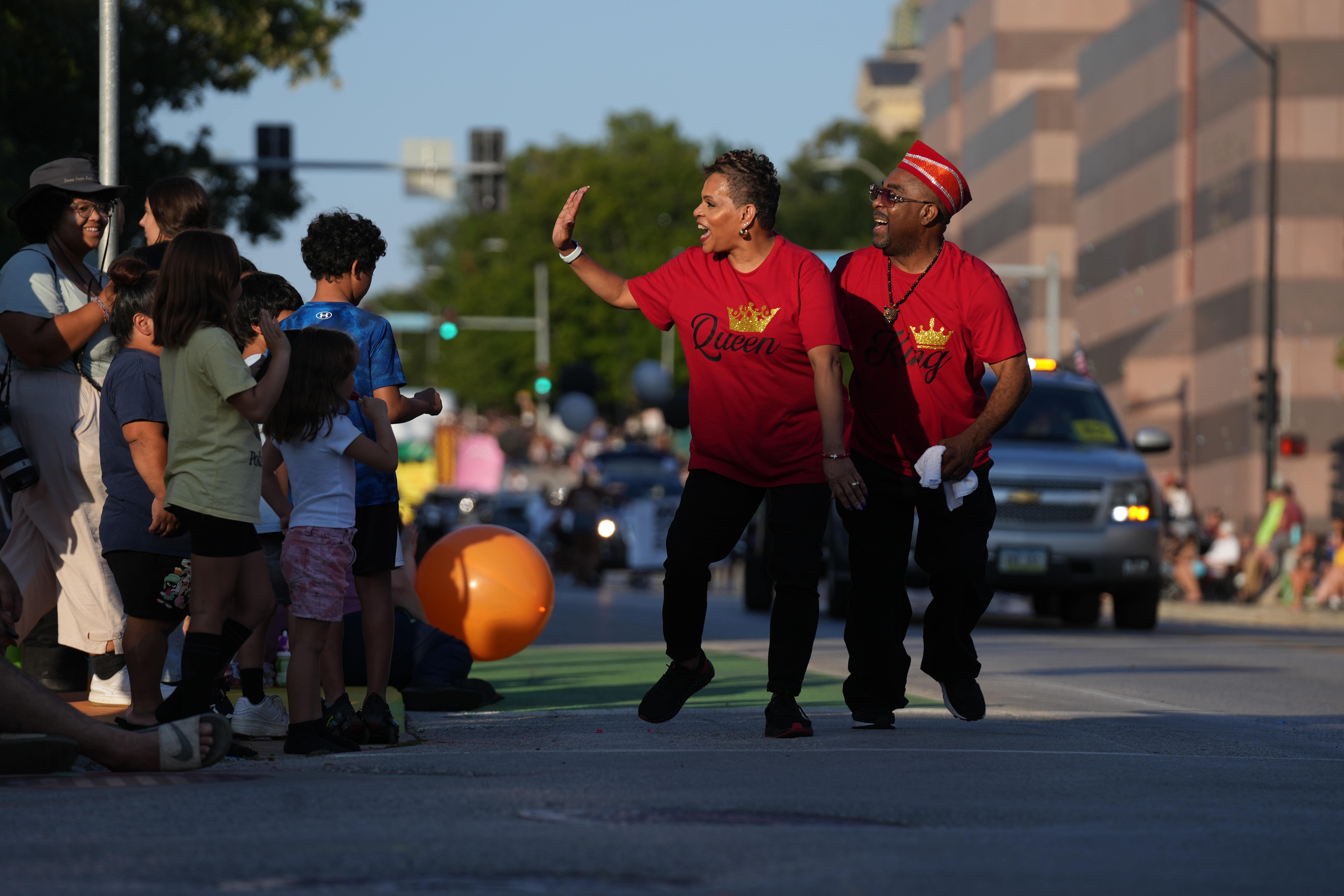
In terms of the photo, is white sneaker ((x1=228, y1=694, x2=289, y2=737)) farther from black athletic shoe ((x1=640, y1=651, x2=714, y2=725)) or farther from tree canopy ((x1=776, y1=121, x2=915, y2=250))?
tree canopy ((x1=776, y1=121, x2=915, y2=250))

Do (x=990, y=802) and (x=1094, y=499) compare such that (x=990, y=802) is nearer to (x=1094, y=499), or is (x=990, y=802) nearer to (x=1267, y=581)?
(x=1094, y=499)

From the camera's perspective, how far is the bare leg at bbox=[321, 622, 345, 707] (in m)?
6.92

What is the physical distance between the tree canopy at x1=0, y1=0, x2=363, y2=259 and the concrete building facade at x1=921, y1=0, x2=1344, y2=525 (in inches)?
667

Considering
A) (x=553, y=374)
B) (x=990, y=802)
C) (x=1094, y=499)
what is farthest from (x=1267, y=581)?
(x=553, y=374)

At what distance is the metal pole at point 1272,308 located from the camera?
107 feet

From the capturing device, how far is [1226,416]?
151 ft

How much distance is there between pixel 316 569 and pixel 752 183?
203 cm

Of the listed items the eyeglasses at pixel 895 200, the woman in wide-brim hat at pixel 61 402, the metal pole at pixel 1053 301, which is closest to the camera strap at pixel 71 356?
the woman in wide-brim hat at pixel 61 402

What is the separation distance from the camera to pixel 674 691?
7.43m

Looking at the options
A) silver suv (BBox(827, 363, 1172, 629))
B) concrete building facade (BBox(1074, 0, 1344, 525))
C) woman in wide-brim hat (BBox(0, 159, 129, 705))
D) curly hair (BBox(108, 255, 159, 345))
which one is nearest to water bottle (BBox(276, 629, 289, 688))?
woman in wide-brim hat (BBox(0, 159, 129, 705))

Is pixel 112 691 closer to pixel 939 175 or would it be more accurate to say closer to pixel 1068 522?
pixel 939 175

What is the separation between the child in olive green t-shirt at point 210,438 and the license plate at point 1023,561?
33.0 ft

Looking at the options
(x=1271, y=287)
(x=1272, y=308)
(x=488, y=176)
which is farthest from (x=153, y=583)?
(x=1271, y=287)

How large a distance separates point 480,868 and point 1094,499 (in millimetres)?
12402
